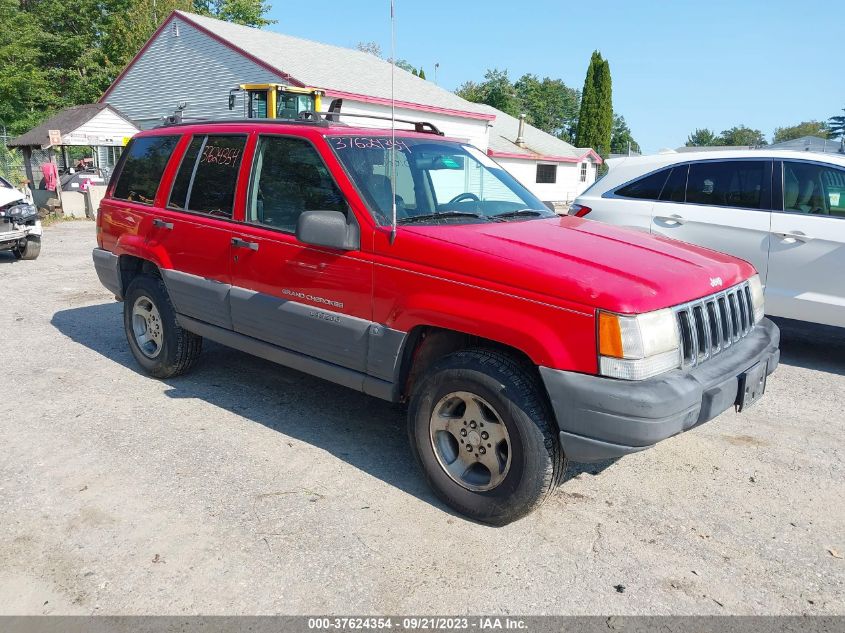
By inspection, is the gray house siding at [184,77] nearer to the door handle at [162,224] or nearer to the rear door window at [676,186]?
the rear door window at [676,186]

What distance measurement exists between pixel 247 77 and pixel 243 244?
20.8m

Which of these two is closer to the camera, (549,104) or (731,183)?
(731,183)

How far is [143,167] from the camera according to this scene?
18.5 feet

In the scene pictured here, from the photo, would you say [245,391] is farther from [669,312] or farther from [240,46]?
[240,46]

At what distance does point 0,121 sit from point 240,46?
57.8 ft

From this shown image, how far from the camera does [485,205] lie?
4.29 metres

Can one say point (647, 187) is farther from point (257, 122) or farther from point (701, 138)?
point (701, 138)

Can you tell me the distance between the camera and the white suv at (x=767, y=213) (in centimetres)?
587

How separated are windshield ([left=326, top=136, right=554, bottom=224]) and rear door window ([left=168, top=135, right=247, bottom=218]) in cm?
93

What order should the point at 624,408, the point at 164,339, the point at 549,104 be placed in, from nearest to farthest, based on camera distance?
the point at 624,408 < the point at 164,339 < the point at 549,104

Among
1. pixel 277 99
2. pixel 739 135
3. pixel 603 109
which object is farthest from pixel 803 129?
pixel 277 99

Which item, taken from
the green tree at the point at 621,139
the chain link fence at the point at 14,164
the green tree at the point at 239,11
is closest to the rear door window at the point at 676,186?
the chain link fence at the point at 14,164

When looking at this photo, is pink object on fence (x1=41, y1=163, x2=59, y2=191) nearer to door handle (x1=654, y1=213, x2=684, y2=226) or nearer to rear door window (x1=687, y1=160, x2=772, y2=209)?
door handle (x1=654, y1=213, x2=684, y2=226)

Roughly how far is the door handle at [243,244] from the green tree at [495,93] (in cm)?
6504
